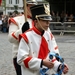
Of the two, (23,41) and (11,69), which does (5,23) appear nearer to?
(11,69)

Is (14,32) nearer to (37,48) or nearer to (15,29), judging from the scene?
(15,29)

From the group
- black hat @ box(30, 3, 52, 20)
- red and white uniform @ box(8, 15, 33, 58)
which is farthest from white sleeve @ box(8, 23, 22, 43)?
black hat @ box(30, 3, 52, 20)

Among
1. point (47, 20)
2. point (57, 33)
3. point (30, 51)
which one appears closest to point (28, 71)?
point (30, 51)

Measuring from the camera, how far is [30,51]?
3.53m

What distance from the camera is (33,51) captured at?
355 centimetres

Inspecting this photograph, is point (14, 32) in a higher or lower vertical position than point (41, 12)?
lower

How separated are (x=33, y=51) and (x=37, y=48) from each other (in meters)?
0.06

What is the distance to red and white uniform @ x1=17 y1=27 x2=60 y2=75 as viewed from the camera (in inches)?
135

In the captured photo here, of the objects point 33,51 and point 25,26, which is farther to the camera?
point 25,26

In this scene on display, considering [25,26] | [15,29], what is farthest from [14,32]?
[25,26]

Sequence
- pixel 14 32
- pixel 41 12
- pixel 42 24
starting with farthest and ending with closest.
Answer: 1. pixel 14 32
2. pixel 41 12
3. pixel 42 24

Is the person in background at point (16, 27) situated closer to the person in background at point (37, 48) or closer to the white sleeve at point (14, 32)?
the white sleeve at point (14, 32)

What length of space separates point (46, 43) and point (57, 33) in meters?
18.3

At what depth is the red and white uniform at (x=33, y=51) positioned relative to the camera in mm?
3438
